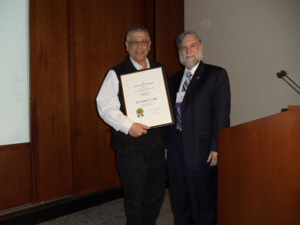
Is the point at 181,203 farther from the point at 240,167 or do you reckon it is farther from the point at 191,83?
the point at 191,83

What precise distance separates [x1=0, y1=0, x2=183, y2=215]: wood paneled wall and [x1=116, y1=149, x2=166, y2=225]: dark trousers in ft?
3.32

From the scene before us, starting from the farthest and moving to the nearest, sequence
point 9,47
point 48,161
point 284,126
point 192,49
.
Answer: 1. point 48,161
2. point 9,47
3. point 192,49
4. point 284,126

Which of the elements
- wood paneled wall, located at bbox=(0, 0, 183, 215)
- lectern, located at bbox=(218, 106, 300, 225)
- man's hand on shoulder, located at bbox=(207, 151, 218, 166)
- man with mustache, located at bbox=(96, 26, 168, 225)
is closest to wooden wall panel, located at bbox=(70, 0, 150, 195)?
wood paneled wall, located at bbox=(0, 0, 183, 215)

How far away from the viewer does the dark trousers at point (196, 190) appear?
1.73 metres

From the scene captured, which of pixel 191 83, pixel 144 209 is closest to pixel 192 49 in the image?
pixel 191 83

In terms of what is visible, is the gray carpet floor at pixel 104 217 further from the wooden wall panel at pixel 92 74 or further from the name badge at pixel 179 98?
the name badge at pixel 179 98

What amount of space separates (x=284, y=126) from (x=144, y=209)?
1.27 meters

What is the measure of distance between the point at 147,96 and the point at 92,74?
1.25 m

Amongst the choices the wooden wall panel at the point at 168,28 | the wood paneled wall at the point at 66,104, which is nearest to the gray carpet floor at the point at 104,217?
the wood paneled wall at the point at 66,104

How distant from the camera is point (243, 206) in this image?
1.28m

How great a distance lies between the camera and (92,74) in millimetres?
2750

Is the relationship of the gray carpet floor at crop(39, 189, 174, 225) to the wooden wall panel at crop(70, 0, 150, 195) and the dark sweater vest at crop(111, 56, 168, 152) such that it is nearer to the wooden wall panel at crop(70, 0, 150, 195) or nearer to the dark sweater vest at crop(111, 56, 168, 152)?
the wooden wall panel at crop(70, 0, 150, 195)

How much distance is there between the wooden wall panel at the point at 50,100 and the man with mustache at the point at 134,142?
95 cm

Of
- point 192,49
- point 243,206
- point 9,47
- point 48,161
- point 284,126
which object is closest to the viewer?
point 284,126
